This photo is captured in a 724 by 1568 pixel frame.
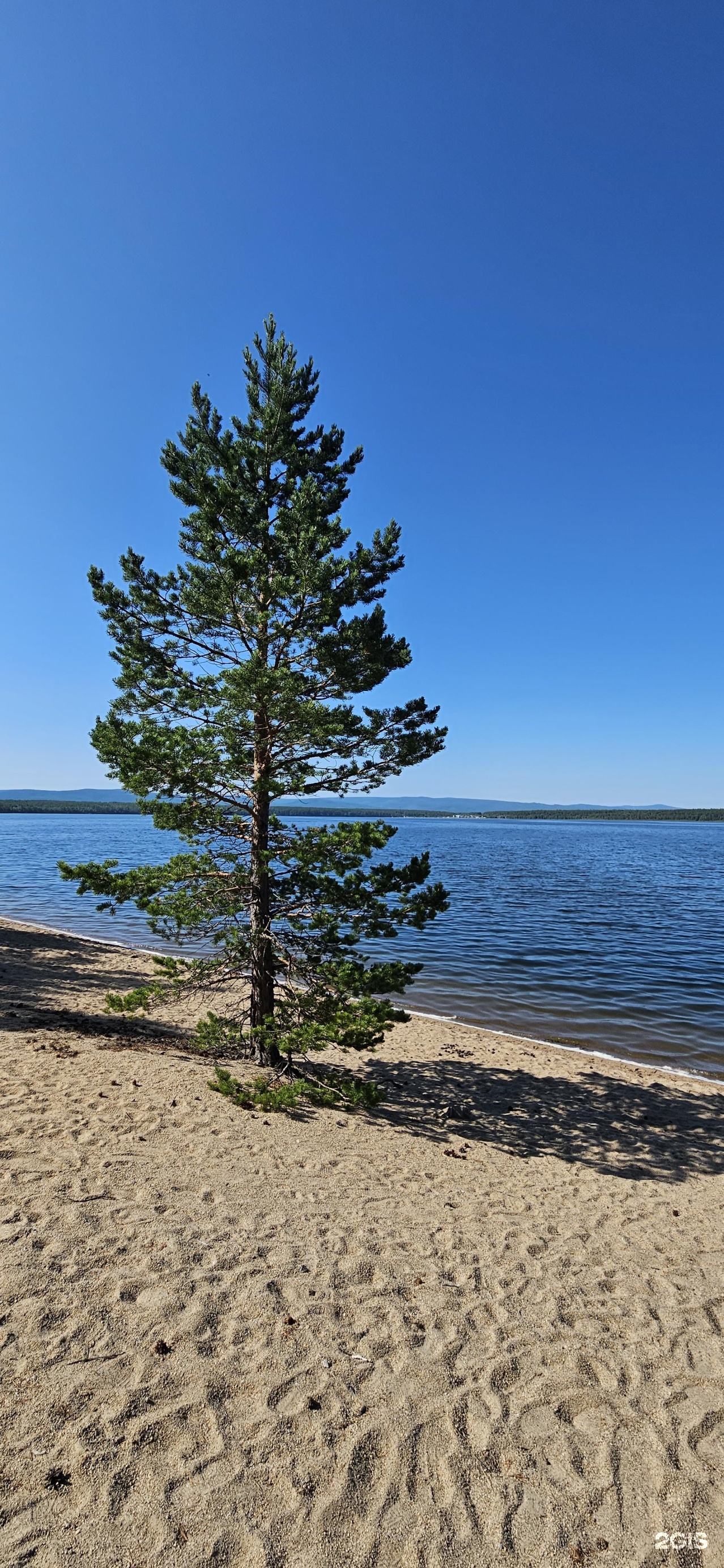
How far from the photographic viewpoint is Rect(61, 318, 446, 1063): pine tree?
960 cm

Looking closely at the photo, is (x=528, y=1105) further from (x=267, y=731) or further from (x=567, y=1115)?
(x=267, y=731)

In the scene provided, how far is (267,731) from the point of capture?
34.8 feet

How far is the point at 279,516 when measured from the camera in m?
10.3

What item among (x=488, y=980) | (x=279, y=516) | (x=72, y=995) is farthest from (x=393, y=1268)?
(x=488, y=980)

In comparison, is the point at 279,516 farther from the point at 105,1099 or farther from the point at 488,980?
the point at 488,980

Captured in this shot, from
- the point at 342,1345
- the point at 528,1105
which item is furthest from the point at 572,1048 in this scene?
the point at 342,1345

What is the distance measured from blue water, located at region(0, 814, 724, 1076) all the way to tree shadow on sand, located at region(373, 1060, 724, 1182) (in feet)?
10.4

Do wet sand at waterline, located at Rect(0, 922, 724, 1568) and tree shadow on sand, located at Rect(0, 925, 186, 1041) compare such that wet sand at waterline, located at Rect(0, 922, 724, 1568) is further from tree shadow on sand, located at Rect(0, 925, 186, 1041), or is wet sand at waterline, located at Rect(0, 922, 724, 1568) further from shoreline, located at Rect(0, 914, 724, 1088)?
shoreline, located at Rect(0, 914, 724, 1088)

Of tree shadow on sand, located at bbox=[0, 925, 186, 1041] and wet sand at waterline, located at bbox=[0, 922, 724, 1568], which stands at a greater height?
wet sand at waterline, located at bbox=[0, 922, 724, 1568]

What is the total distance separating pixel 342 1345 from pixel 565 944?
74.4 ft

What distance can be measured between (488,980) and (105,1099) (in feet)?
46.2

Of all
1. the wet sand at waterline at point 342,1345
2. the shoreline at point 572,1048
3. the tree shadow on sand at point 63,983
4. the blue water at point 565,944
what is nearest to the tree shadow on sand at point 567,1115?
the wet sand at waterline at point 342,1345

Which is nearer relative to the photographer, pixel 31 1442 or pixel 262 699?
pixel 31 1442

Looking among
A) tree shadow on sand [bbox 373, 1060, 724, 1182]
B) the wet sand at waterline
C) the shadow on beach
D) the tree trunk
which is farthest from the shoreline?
the tree trunk
